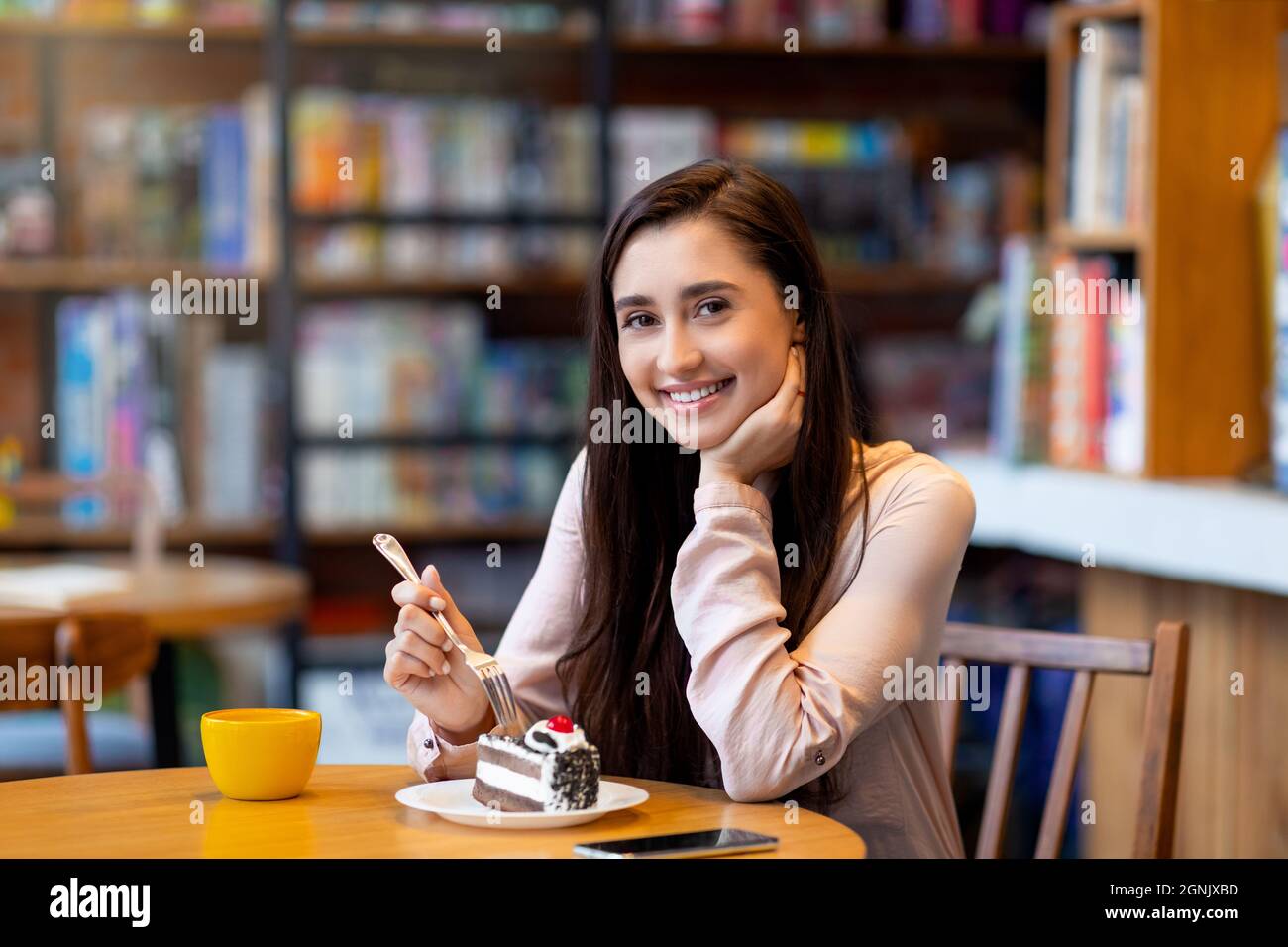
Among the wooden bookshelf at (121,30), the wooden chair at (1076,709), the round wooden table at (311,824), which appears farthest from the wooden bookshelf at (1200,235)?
the wooden bookshelf at (121,30)

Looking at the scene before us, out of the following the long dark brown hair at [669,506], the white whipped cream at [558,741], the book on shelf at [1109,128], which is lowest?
the white whipped cream at [558,741]

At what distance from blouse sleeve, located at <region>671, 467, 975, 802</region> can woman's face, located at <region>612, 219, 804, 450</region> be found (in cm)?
8

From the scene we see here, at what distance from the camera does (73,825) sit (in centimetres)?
121

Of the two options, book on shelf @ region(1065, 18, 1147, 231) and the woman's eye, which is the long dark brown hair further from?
book on shelf @ region(1065, 18, 1147, 231)

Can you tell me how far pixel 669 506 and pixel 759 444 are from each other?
15cm

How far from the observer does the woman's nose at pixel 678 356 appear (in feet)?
4.82

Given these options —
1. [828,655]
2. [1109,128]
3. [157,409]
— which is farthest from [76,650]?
[157,409]

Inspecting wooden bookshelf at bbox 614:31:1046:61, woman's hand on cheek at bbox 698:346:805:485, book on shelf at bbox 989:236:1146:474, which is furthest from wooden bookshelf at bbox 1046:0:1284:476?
wooden bookshelf at bbox 614:31:1046:61

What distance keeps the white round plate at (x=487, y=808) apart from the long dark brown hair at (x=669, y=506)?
0.19m

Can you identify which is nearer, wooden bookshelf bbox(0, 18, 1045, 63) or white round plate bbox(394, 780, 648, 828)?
white round plate bbox(394, 780, 648, 828)

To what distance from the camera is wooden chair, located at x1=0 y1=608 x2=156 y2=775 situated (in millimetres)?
1854

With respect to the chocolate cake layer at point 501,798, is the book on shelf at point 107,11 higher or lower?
higher

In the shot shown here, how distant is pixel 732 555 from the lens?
1404 mm

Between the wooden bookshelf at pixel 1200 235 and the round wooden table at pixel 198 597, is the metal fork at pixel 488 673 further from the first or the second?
the wooden bookshelf at pixel 1200 235
